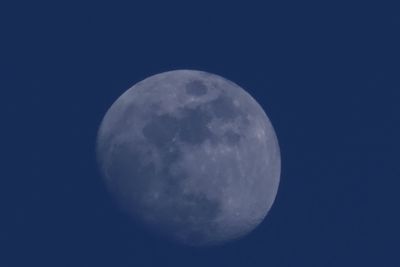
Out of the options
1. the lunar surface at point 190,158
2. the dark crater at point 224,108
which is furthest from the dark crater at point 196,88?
the dark crater at point 224,108

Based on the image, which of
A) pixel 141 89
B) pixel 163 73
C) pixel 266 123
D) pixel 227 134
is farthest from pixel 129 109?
pixel 266 123

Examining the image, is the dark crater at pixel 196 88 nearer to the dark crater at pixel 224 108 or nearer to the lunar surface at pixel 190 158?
the lunar surface at pixel 190 158

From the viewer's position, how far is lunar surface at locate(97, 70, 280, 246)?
2058 centimetres

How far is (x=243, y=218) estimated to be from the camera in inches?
872

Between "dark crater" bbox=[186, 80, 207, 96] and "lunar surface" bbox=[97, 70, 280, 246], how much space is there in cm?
4

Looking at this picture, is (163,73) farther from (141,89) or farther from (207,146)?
(207,146)

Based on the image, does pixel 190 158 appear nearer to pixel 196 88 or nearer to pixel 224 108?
pixel 224 108

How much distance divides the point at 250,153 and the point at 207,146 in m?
2.01

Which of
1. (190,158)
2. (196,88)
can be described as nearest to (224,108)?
(196,88)

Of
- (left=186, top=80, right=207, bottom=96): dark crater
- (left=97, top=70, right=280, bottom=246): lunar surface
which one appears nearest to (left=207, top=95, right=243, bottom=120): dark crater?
(left=97, top=70, right=280, bottom=246): lunar surface

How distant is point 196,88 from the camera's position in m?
22.2

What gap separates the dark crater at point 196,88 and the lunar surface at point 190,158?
0.14 feet

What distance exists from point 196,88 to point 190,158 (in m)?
3.26

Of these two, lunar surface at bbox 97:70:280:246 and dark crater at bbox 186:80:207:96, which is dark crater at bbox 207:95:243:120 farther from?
dark crater at bbox 186:80:207:96
